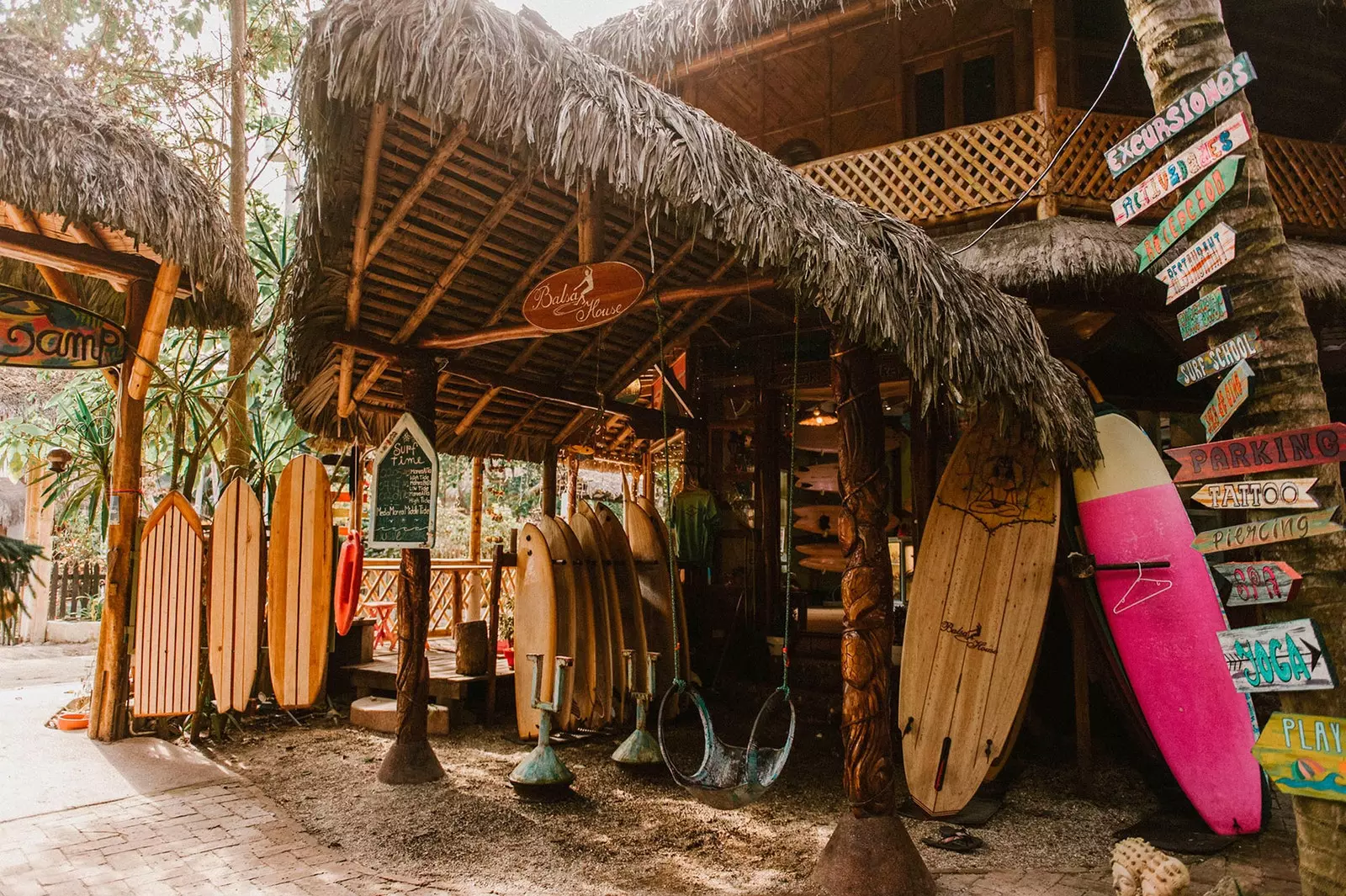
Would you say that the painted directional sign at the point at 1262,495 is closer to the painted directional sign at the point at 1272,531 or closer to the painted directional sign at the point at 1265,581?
the painted directional sign at the point at 1272,531

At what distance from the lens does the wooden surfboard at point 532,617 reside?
480cm

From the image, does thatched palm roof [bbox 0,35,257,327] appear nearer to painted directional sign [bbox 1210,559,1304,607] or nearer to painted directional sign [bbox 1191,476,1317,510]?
painted directional sign [bbox 1191,476,1317,510]

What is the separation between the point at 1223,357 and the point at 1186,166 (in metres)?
0.65

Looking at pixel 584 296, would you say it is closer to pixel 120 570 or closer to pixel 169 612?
pixel 169 612

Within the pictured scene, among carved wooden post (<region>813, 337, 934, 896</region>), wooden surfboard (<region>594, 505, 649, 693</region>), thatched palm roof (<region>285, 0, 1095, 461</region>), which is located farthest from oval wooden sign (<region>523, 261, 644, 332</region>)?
wooden surfboard (<region>594, 505, 649, 693</region>)

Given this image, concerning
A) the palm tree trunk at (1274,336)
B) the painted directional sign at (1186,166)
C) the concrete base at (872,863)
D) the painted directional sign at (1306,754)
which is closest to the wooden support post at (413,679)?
the concrete base at (872,863)

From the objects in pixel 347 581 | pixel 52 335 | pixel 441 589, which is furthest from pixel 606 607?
pixel 441 589

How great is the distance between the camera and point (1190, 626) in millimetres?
4238

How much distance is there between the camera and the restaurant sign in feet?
8.41

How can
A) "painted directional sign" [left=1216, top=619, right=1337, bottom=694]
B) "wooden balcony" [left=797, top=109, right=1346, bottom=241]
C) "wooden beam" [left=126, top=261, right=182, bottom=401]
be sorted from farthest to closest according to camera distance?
"wooden balcony" [left=797, top=109, right=1346, bottom=241] < "wooden beam" [left=126, top=261, right=182, bottom=401] < "painted directional sign" [left=1216, top=619, right=1337, bottom=694]

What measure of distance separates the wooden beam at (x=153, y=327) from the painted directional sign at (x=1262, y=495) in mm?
5502

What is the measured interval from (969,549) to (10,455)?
522 inches

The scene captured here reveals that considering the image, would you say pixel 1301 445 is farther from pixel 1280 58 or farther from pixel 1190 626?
pixel 1280 58

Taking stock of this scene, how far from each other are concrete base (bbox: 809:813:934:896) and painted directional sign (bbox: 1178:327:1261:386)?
79.8 inches
